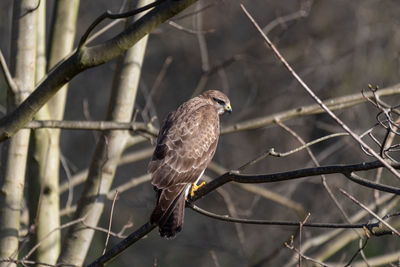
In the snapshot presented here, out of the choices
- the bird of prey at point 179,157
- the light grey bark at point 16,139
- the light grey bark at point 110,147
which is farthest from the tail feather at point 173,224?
the light grey bark at point 16,139

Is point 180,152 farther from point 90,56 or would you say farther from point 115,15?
point 115,15

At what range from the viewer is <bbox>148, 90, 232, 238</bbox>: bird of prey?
397cm

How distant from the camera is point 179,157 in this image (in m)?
4.34

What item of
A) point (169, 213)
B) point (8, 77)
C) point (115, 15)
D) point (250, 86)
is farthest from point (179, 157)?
point (250, 86)

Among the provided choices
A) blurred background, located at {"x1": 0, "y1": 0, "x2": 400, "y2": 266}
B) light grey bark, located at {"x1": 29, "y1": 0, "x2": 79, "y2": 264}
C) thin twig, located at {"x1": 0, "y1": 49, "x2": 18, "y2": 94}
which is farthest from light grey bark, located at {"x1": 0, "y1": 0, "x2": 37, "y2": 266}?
blurred background, located at {"x1": 0, "y1": 0, "x2": 400, "y2": 266}

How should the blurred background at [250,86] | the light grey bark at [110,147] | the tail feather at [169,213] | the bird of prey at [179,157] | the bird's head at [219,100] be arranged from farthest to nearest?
the blurred background at [250,86] → the bird's head at [219,100] → the light grey bark at [110,147] → the bird of prey at [179,157] → the tail feather at [169,213]

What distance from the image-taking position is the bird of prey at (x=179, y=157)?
3.97 metres

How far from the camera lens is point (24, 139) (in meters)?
4.23

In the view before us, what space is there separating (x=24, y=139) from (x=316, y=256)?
3.17 meters

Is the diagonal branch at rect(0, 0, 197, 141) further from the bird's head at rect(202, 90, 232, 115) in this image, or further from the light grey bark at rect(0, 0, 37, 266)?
the bird's head at rect(202, 90, 232, 115)

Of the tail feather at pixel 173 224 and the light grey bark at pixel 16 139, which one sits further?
the light grey bark at pixel 16 139

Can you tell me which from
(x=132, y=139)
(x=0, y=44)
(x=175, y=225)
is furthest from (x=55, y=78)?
(x=0, y=44)

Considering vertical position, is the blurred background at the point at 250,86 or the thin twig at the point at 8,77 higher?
the blurred background at the point at 250,86

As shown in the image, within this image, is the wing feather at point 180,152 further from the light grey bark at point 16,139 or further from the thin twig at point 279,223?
the light grey bark at point 16,139
